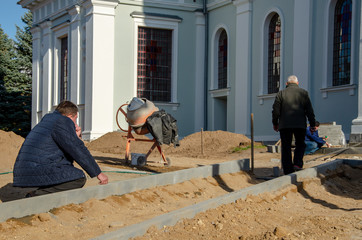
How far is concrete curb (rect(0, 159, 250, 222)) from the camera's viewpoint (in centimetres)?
562

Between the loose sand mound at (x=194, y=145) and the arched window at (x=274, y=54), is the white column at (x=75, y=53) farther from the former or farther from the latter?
the arched window at (x=274, y=54)

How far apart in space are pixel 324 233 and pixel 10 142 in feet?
33.0

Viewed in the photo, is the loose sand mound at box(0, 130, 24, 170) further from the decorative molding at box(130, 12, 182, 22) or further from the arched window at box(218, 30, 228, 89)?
the arched window at box(218, 30, 228, 89)

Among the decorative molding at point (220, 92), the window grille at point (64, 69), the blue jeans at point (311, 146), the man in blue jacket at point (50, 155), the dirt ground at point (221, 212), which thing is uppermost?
the window grille at point (64, 69)

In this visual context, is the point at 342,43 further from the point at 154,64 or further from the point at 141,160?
the point at 154,64

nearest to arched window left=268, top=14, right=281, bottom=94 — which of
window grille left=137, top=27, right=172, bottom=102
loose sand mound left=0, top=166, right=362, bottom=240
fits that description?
window grille left=137, top=27, right=172, bottom=102

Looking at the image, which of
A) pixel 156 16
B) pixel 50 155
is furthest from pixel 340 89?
pixel 50 155

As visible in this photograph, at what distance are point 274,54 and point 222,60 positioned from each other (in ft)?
13.5

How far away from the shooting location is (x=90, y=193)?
6.64 meters

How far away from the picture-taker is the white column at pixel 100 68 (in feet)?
81.5

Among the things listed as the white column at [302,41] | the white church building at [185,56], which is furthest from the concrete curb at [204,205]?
the white church building at [185,56]

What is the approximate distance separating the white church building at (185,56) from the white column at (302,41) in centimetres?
4

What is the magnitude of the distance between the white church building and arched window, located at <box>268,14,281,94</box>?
0.13 feet

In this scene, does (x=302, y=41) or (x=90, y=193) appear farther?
(x=302, y=41)
